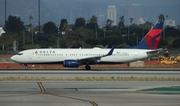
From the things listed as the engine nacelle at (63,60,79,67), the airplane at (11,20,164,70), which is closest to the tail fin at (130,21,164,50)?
the airplane at (11,20,164,70)

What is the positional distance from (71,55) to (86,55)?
81.8 inches

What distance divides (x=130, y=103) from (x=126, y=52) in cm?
3926

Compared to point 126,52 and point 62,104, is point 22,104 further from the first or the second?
point 126,52

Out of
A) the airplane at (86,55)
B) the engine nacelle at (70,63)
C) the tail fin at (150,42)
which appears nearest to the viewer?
the engine nacelle at (70,63)

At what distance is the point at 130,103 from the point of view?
95.8 feet

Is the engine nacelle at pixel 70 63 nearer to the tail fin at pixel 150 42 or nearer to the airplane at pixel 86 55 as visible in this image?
the airplane at pixel 86 55

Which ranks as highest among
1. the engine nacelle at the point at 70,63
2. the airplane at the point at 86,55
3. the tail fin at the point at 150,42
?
the tail fin at the point at 150,42

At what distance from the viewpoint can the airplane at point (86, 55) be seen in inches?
2574

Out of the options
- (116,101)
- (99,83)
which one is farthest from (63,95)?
(99,83)

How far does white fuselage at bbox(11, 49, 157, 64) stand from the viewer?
214 ft

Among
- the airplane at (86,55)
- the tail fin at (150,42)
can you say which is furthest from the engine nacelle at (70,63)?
the tail fin at (150,42)

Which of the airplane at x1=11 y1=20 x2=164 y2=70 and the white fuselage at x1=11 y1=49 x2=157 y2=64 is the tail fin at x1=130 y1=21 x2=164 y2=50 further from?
the white fuselage at x1=11 y1=49 x2=157 y2=64

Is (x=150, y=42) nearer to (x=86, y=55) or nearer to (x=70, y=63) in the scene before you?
(x=86, y=55)

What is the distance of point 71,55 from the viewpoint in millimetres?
66375
